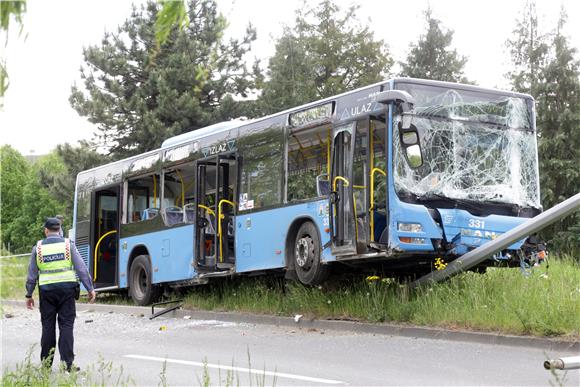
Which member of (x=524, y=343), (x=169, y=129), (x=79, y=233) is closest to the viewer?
(x=524, y=343)

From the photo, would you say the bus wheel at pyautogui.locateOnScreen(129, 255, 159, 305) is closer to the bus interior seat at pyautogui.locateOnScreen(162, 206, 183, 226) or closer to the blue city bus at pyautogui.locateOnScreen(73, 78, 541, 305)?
the bus interior seat at pyautogui.locateOnScreen(162, 206, 183, 226)

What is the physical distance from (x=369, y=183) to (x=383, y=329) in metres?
2.15

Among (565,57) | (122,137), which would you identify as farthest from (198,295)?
(122,137)

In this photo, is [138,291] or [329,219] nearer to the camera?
[329,219]

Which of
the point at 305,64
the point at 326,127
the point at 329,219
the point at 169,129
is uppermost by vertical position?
the point at 305,64

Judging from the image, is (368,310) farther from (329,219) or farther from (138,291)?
(138,291)

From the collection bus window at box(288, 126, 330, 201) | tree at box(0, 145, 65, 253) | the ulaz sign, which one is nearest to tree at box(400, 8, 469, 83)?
the ulaz sign

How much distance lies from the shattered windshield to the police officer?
5.08 metres

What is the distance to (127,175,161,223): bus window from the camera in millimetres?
19938

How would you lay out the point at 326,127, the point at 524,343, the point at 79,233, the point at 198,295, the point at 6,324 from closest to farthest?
the point at 524,343
the point at 326,127
the point at 6,324
the point at 198,295
the point at 79,233

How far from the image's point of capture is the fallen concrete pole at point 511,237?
41.6 feet

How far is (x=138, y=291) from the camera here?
2048cm

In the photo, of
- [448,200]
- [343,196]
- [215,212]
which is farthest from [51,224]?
[215,212]

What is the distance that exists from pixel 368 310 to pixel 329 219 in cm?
151
